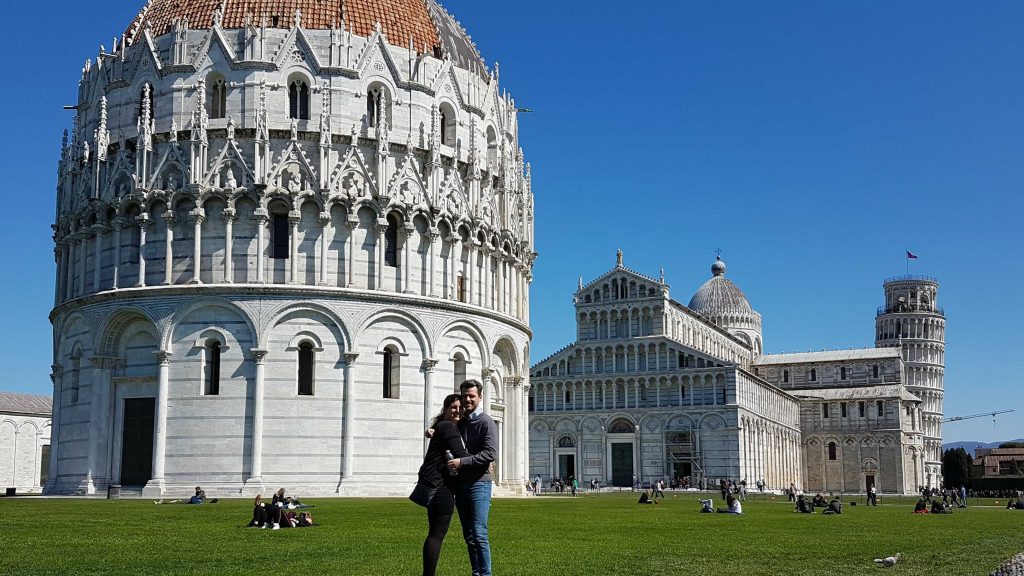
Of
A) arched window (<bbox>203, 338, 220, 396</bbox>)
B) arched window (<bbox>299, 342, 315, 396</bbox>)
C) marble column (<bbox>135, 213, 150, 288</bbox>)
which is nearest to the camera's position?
arched window (<bbox>203, 338, 220, 396</bbox>)

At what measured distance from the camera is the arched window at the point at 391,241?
149 feet

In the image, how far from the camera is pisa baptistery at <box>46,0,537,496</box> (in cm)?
4238

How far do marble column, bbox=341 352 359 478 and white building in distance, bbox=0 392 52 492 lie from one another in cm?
5142

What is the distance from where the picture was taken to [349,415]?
141 feet

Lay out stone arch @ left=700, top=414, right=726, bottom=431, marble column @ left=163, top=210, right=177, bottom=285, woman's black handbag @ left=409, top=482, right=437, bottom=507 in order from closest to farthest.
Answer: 1. woman's black handbag @ left=409, top=482, right=437, bottom=507
2. marble column @ left=163, top=210, right=177, bottom=285
3. stone arch @ left=700, top=414, right=726, bottom=431

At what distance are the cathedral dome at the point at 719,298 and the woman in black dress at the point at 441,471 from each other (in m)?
125

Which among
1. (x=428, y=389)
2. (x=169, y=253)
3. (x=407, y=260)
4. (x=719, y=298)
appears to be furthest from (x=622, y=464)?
(x=169, y=253)

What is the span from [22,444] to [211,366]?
5423 cm

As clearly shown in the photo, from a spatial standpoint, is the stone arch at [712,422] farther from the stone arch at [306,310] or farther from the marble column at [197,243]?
the marble column at [197,243]

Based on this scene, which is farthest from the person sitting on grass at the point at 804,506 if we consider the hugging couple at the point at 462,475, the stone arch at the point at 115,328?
the hugging couple at the point at 462,475

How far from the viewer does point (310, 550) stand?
57.5 ft

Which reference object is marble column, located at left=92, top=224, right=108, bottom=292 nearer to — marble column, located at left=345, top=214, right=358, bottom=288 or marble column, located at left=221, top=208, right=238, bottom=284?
marble column, located at left=221, top=208, right=238, bottom=284

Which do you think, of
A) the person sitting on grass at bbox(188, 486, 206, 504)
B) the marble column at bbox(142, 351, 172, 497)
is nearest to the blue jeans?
the person sitting on grass at bbox(188, 486, 206, 504)

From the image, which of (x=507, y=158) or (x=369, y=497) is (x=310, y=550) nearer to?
(x=369, y=497)
